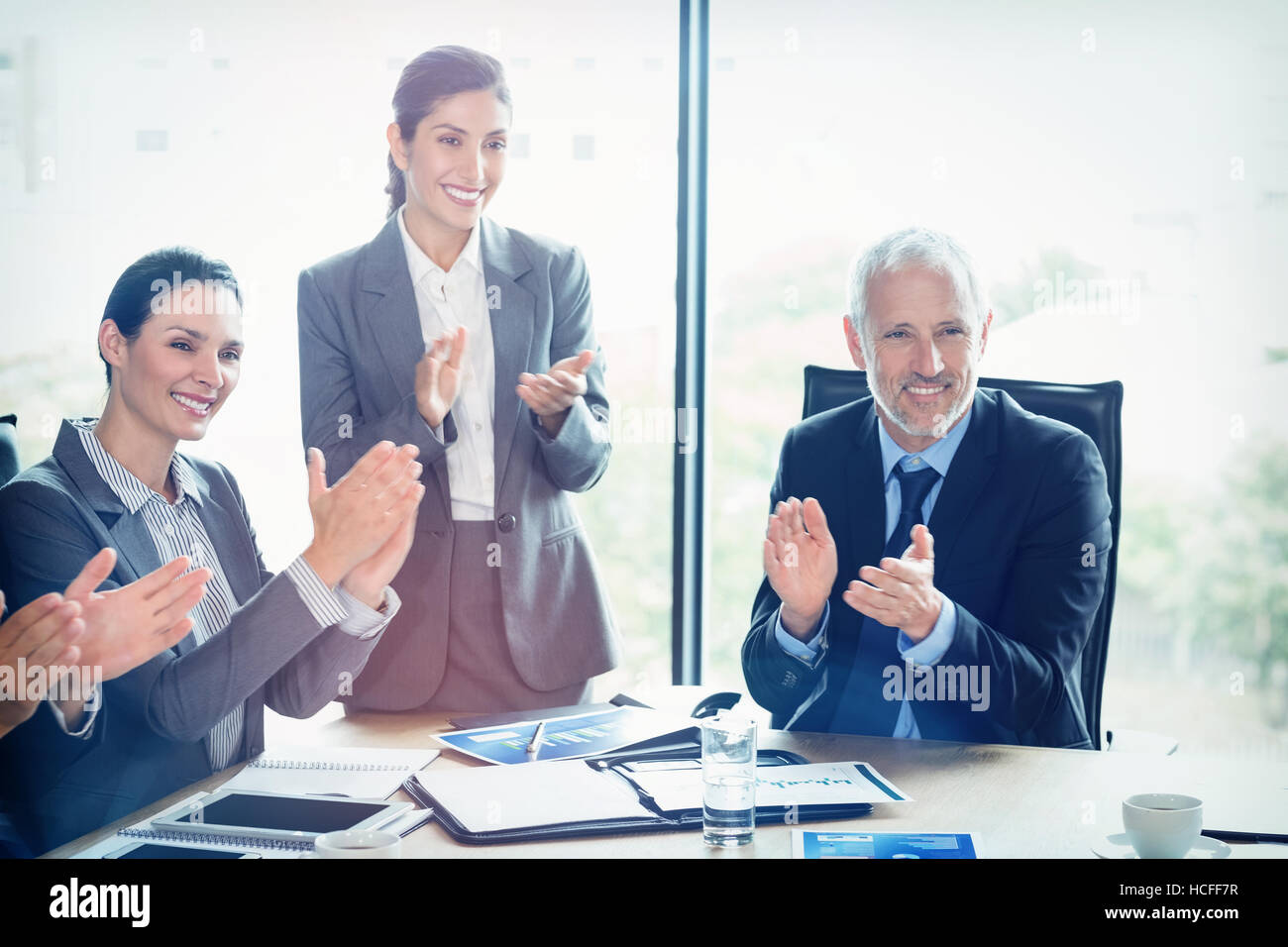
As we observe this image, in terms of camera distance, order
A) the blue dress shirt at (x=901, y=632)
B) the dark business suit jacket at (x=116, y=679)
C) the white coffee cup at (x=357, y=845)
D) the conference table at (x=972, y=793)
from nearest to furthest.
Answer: the white coffee cup at (x=357, y=845), the conference table at (x=972, y=793), the dark business suit jacket at (x=116, y=679), the blue dress shirt at (x=901, y=632)

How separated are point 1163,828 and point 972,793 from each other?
0.28m

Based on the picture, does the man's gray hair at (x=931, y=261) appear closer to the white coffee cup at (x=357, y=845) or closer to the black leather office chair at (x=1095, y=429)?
the black leather office chair at (x=1095, y=429)

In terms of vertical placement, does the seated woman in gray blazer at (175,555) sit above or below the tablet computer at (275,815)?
above

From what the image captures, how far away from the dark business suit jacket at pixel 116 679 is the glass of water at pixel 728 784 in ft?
2.00

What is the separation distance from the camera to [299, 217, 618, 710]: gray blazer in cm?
206

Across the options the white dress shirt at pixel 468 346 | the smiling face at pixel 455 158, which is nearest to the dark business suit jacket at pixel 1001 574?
the white dress shirt at pixel 468 346

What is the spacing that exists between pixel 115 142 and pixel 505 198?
110 cm

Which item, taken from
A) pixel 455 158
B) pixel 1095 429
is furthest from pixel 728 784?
pixel 455 158

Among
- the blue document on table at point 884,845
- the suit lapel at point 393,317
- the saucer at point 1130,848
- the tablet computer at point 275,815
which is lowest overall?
the blue document on table at point 884,845

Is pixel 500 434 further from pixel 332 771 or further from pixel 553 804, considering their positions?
pixel 553 804

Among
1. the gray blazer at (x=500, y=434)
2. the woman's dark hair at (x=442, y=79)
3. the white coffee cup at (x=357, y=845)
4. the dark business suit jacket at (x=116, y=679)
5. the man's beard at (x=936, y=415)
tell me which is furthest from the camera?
the woman's dark hair at (x=442, y=79)

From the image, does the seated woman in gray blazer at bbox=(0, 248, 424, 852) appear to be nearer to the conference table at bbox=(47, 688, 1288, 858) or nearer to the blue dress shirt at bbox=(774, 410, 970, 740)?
the conference table at bbox=(47, 688, 1288, 858)

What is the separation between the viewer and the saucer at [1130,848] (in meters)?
1.14

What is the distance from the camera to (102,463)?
5.37ft
